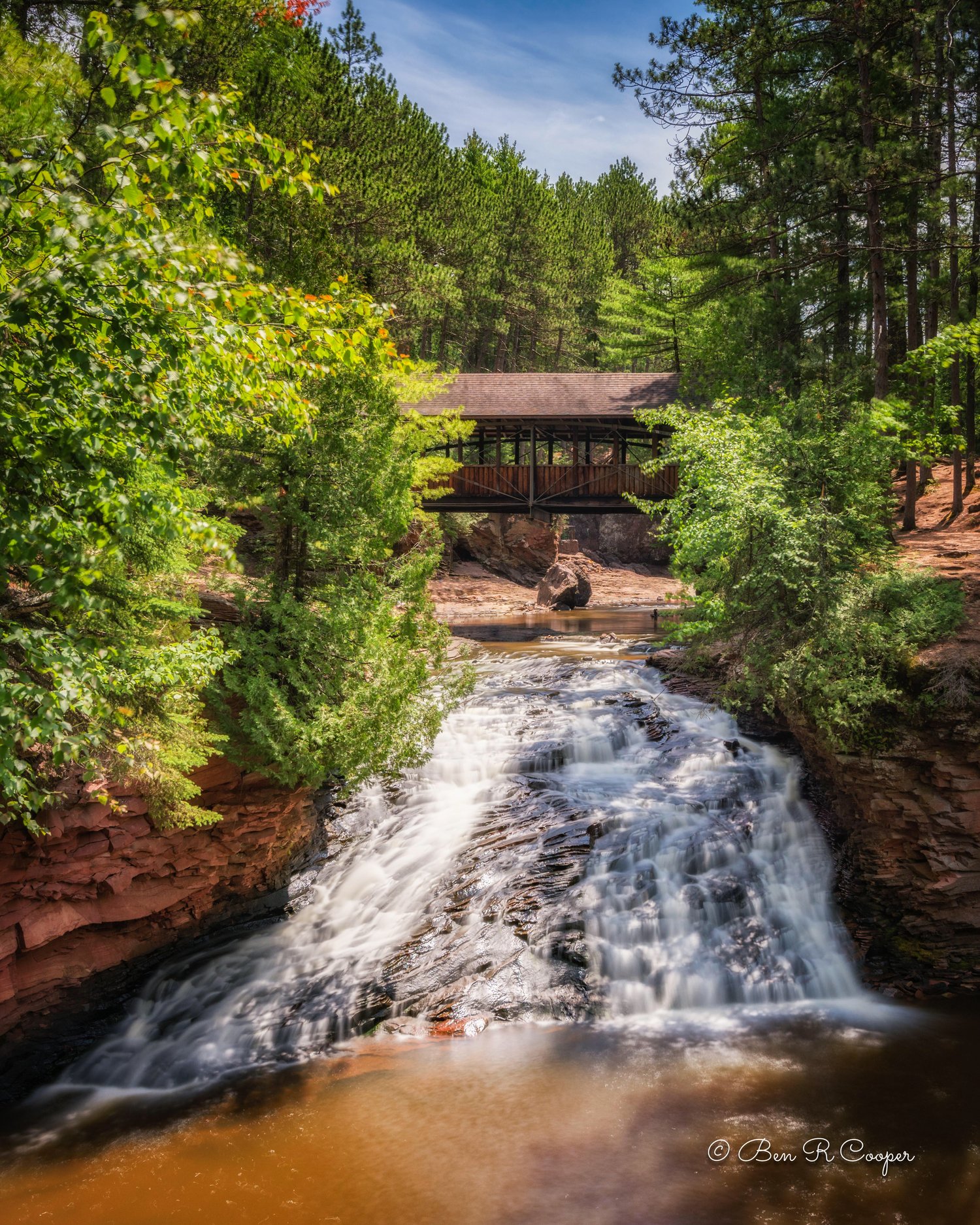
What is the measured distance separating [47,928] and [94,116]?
1131 centimetres

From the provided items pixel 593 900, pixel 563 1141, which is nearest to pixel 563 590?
pixel 593 900

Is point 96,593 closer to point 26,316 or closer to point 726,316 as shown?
point 26,316

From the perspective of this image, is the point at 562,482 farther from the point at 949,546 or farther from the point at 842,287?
the point at 949,546

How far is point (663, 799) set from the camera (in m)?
9.97

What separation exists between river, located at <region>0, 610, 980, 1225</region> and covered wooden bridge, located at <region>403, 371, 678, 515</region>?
14.3m

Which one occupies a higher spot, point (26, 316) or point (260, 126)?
point (260, 126)

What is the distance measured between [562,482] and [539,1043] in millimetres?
20443

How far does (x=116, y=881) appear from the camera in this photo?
23.9 ft

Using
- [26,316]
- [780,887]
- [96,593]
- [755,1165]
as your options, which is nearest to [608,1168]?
[755,1165]

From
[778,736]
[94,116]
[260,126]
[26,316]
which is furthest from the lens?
[260,126]

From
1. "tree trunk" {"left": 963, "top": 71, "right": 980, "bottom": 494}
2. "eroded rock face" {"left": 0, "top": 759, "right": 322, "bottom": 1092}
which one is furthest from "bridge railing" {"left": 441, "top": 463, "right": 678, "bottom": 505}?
"eroded rock face" {"left": 0, "top": 759, "right": 322, "bottom": 1092}

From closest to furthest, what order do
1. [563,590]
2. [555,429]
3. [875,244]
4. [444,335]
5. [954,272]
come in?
[875,244]
[954,272]
[555,429]
[563,590]
[444,335]

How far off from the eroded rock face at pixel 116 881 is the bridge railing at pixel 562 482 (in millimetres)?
17221

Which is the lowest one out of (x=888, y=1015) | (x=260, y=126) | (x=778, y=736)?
(x=888, y=1015)
